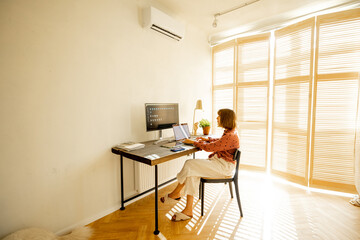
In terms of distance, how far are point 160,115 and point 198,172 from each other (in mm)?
931

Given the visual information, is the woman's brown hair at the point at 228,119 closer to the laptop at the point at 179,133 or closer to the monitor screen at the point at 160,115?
the laptop at the point at 179,133

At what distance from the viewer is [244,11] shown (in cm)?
297

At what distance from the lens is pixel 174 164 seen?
9.78ft

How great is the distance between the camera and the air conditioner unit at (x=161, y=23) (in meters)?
2.39

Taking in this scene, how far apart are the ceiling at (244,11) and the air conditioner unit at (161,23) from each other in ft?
0.73

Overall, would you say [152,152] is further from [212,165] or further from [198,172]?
[212,165]

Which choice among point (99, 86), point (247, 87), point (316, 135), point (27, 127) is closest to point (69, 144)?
point (27, 127)

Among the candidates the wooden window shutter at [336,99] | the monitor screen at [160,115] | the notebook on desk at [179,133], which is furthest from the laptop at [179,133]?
the wooden window shutter at [336,99]

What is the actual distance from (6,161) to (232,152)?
2.17 meters

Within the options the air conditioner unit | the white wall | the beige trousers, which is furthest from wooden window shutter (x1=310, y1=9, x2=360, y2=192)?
the white wall

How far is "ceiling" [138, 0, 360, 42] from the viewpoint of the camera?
8.77 feet

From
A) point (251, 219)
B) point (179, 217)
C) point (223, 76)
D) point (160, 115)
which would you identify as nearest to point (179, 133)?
point (160, 115)

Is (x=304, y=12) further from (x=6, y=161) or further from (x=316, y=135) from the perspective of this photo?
(x=6, y=161)

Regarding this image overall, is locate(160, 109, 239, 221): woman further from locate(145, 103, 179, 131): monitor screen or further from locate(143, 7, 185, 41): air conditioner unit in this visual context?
locate(143, 7, 185, 41): air conditioner unit
